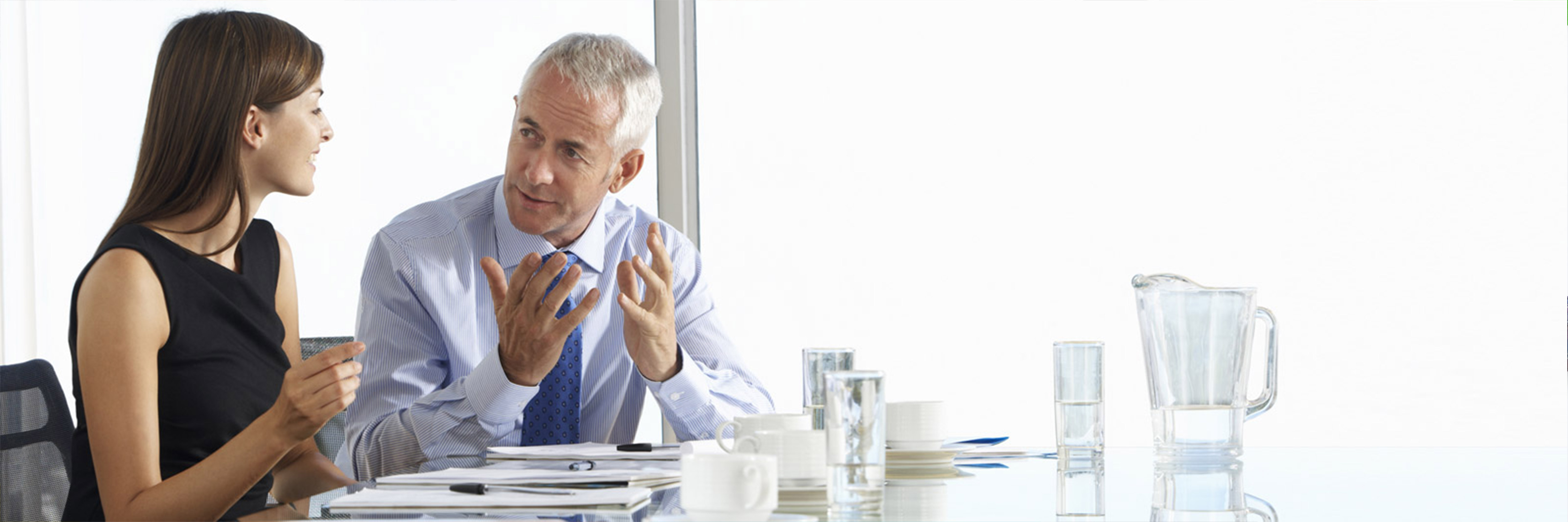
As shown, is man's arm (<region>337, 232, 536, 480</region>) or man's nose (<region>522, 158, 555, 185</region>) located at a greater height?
man's nose (<region>522, 158, 555, 185</region>)

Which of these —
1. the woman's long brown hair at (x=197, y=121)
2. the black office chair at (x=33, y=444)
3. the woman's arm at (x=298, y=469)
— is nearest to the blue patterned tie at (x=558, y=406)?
the woman's arm at (x=298, y=469)

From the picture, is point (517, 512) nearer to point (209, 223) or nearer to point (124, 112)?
point (209, 223)

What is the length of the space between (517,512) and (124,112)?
3.26 metres

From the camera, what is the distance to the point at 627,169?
2.30 metres

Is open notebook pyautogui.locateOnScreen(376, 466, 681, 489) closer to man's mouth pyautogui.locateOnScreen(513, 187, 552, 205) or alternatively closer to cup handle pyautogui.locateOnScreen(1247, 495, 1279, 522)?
cup handle pyautogui.locateOnScreen(1247, 495, 1279, 522)

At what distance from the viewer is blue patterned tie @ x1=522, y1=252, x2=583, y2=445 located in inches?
77.4

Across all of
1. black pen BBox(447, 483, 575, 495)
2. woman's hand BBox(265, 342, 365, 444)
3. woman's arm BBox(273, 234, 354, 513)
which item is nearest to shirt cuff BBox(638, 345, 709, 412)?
woman's arm BBox(273, 234, 354, 513)

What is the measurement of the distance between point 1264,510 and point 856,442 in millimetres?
409

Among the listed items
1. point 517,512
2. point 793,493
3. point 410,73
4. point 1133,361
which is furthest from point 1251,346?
point 410,73

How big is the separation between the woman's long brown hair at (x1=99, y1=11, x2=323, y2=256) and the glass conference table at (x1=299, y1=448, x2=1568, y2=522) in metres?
0.51

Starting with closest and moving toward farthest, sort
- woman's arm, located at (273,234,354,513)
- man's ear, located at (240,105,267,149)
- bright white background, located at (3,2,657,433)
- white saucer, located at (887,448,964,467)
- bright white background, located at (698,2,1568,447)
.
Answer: white saucer, located at (887,448,964,467) → man's ear, located at (240,105,267,149) → woman's arm, located at (273,234,354,513) → bright white background, located at (698,2,1568,447) → bright white background, located at (3,2,657,433)

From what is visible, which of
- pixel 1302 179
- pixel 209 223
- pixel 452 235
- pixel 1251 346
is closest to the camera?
pixel 1251 346

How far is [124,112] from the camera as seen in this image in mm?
3686

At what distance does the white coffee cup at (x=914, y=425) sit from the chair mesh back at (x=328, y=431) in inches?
42.3
